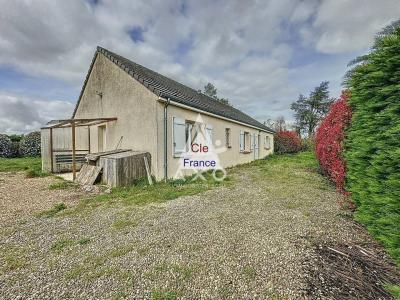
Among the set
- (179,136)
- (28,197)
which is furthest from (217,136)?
(28,197)

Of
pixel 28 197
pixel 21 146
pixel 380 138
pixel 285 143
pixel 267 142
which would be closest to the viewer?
pixel 380 138

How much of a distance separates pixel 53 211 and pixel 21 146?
61.8 feet

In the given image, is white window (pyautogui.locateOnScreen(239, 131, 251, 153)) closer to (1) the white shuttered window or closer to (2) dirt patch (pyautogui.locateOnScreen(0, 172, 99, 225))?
(1) the white shuttered window

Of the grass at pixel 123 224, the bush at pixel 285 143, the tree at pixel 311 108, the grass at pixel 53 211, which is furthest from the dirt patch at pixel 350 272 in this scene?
the tree at pixel 311 108

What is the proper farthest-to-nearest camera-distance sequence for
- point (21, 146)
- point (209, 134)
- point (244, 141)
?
point (21, 146) < point (244, 141) < point (209, 134)

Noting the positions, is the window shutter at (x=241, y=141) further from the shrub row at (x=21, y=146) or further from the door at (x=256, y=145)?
the shrub row at (x=21, y=146)

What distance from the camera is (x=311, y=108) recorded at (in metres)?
37.7

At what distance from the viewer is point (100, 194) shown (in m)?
6.70

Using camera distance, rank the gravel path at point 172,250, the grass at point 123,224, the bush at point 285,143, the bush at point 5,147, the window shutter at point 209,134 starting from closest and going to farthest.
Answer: the gravel path at point 172,250, the grass at point 123,224, the window shutter at point 209,134, the bush at point 5,147, the bush at point 285,143

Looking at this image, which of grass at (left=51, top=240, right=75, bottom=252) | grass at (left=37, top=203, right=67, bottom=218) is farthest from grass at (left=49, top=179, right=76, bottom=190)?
grass at (left=51, top=240, right=75, bottom=252)

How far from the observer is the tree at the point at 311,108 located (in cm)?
3654

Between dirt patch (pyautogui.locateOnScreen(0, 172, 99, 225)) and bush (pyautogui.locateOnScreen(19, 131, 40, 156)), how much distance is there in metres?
13.0

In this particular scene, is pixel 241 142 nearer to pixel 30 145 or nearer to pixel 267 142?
pixel 267 142

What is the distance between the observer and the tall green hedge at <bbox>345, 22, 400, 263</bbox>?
2600 mm
